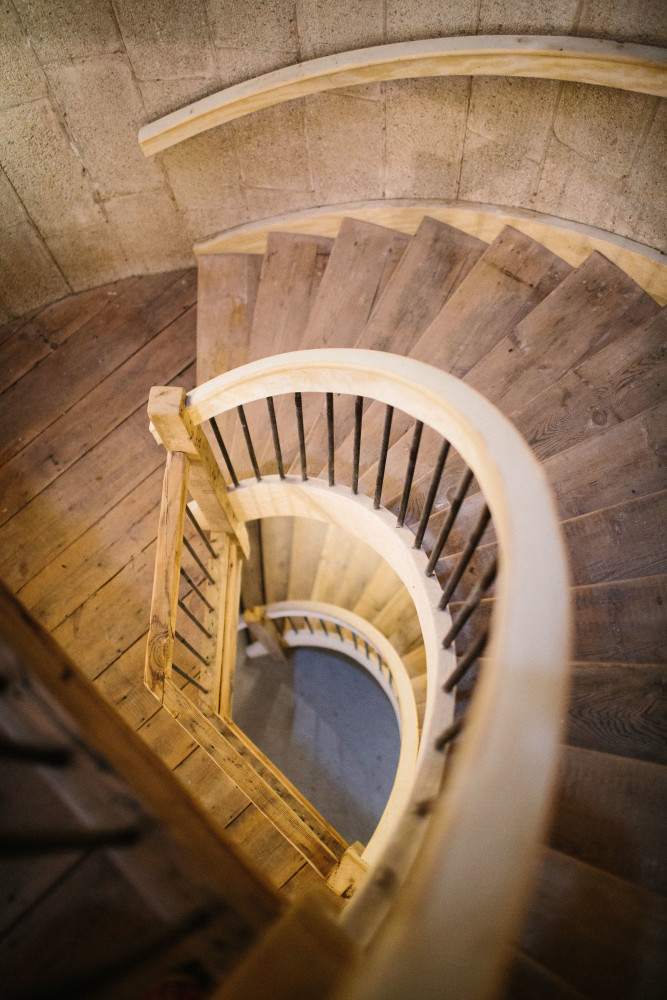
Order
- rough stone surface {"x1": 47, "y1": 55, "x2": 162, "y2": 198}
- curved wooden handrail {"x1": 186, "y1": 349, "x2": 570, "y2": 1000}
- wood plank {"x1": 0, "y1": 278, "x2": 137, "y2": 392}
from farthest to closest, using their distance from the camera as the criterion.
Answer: wood plank {"x1": 0, "y1": 278, "x2": 137, "y2": 392} → rough stone surface {"x1": 47, "y1": 55, "x2": 162, "y2": 198} → curved wooden handrail {"x1": 186, "y1": 349, "x2": 570, "y2": 1000}

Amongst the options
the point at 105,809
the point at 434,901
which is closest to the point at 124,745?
the point at 105,809

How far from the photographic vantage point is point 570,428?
2158mm

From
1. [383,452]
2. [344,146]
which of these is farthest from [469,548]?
[344,146]

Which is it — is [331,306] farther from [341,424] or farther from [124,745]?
[124,745]

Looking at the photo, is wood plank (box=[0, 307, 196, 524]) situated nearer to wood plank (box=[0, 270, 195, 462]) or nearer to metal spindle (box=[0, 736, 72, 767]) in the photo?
wood plank (box=[0, 270, 195, 462])

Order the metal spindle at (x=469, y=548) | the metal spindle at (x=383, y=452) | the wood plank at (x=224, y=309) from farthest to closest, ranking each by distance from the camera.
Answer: the wood plank at (x=224, y=309)
the metal spindle at (x=383, y=452)
the metal spindle at (x=469, y=548)

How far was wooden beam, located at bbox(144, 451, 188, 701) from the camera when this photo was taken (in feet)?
6.73

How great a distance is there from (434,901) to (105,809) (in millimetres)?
531

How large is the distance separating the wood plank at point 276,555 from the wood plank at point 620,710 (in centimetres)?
270

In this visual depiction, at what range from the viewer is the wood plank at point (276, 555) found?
13.3 ft

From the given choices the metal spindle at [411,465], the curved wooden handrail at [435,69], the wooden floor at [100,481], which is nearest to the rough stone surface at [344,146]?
the curved wooden handrail at [435,69]

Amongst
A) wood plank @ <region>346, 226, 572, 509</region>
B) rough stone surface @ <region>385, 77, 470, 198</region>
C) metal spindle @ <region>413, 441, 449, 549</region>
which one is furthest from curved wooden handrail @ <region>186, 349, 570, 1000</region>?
rough stone surface @ <region>385, 77, 470, 198</region>

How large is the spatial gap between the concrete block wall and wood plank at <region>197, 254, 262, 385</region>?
0.23 m

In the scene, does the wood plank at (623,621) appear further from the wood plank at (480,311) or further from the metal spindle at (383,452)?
the wood plank at (480,311)
